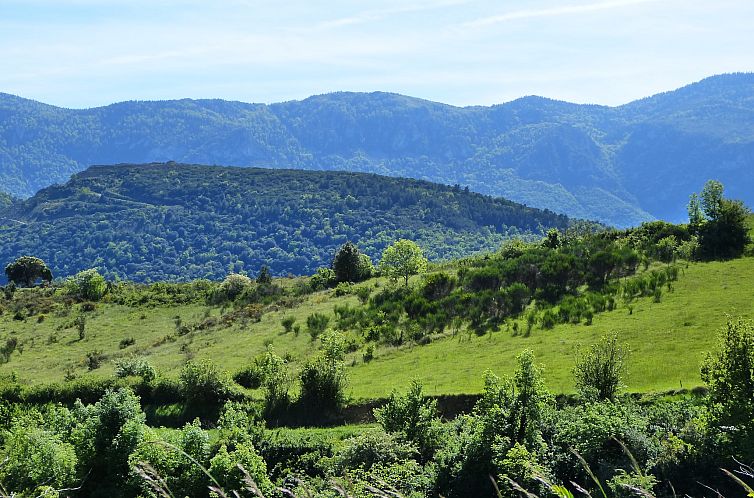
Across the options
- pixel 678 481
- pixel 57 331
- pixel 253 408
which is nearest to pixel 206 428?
pixel 253 408

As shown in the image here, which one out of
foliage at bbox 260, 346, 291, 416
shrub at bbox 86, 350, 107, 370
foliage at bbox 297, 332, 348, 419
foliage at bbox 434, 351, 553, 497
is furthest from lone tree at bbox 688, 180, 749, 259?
shrub at bbox 86, 350, 107, 370

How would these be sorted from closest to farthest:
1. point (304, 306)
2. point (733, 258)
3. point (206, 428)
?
point (206, 428) < point (733, 258) < point (304, 306)

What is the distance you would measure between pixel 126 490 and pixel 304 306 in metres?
26.0

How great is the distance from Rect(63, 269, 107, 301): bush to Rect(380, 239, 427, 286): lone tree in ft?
96.7

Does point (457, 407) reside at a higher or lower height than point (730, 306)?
lower

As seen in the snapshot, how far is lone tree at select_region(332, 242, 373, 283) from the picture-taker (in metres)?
54.8

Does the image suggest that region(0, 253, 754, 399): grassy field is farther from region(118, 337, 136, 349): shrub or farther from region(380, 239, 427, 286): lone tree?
region(380, 239, 427, 286): lone tree

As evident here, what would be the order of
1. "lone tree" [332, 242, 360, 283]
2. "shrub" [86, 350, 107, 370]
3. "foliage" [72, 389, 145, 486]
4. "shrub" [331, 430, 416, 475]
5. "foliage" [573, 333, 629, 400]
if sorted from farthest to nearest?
"lone tree" [332, 242, 360, 283]
"shrub" [86, 350, 107, 370]
"foliage" [573, 333, 629, 400]
"foliage" [72, 389, 145, 486]
"shrub" [331, 430, 416, 475]

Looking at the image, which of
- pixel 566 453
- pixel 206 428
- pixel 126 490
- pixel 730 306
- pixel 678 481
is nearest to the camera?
pixel 678 481

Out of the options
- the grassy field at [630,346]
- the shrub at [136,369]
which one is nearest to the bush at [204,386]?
the shrub at [136,369]

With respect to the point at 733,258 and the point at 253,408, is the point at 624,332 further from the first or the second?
the point at 253,408

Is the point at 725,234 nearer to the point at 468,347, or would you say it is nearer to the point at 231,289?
the point at 468,347

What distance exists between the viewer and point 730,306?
2739 centimetres

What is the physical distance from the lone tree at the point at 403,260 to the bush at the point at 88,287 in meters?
29.5
